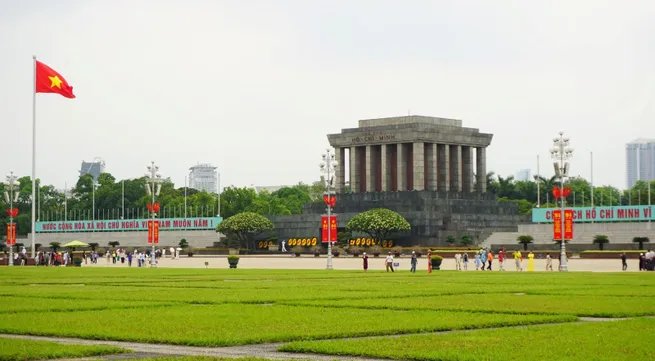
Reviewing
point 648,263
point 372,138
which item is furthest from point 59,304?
point 372,138

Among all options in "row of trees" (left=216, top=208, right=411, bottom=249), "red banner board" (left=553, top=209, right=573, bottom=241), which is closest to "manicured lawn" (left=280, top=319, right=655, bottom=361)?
"red banner board" (left=553, top=209, right=573, bottom=241)

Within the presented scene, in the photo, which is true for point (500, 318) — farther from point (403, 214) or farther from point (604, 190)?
point (604, 190)

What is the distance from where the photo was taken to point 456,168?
464ft

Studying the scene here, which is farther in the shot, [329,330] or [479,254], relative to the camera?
[479,254]

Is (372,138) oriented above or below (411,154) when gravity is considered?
above

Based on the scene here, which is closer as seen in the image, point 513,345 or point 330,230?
A: point 513,345

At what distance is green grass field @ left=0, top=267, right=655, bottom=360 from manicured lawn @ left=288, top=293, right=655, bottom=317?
30 millimetres

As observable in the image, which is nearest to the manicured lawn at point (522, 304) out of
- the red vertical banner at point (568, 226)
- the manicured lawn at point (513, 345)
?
the manicured lawn at point (513, 345)

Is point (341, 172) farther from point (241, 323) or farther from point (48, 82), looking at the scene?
point (241, 323)

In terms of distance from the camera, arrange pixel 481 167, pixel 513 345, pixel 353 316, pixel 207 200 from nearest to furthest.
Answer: pixel 513 345
pixel 353 316
pixel 481 167
pixel 207 200

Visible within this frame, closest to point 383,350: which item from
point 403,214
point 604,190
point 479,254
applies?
point 479,254

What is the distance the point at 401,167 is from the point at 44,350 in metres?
117

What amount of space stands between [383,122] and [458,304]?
108049 millimetres

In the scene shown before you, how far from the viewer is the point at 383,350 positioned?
20.8m
